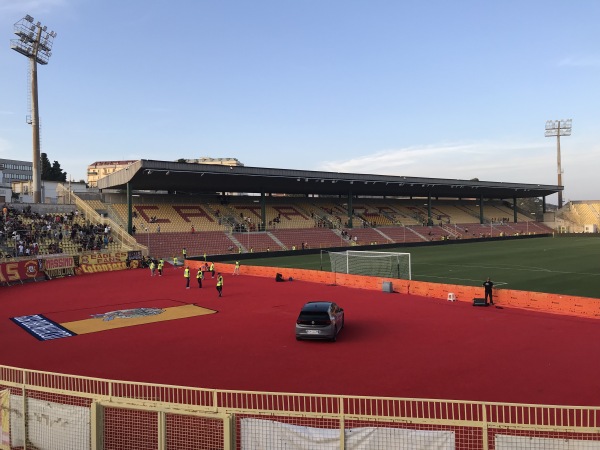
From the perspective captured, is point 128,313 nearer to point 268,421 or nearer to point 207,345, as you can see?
point 207,345

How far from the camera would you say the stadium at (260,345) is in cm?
710

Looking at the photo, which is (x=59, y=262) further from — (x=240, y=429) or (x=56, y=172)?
(x=56, y=172)

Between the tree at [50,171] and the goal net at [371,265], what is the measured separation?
8484cm

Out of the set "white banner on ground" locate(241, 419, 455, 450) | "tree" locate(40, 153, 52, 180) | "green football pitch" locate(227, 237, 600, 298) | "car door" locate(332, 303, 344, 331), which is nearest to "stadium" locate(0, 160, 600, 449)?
"white banner on ground" locate(241, 419, 455, 450)

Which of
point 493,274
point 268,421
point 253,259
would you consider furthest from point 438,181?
point 268,421

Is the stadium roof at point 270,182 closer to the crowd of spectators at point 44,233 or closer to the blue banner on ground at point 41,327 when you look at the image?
the crowd of spectators at point 44,233

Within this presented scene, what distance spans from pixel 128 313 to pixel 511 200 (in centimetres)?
10871

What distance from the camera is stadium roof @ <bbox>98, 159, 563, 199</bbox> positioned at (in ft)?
167

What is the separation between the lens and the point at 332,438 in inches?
251

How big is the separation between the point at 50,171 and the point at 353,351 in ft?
349

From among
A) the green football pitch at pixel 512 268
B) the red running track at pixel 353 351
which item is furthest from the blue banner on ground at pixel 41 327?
the green football pitch at pixel 512 268

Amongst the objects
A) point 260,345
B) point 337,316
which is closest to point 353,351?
point 337,316

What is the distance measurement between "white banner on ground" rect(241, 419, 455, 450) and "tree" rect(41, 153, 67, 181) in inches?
4217

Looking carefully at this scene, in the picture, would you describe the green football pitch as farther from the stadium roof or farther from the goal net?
the stadium roof
